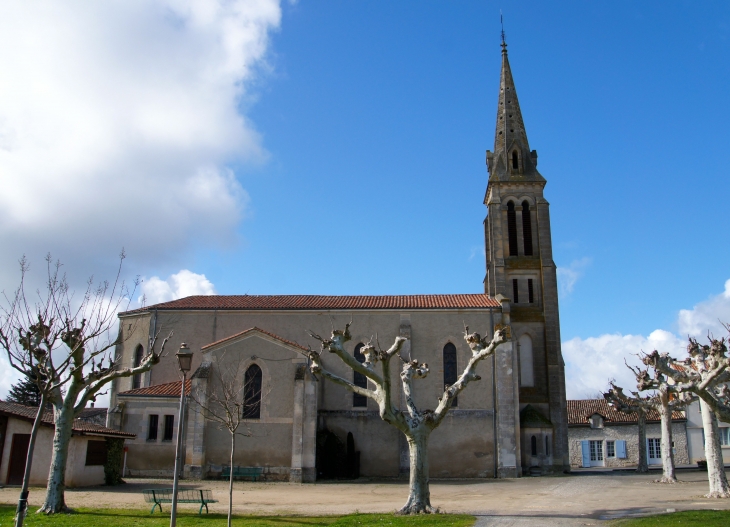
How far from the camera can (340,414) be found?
3325cm

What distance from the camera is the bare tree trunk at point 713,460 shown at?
2114 centimetres

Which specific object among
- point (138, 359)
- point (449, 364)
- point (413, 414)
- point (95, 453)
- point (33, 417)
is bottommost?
point (95, 453)

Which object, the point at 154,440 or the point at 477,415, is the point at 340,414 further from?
the point at 154,440

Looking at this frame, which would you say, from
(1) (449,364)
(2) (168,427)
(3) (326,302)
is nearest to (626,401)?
(1) (449,364)

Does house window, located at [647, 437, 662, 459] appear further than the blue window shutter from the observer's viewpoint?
No

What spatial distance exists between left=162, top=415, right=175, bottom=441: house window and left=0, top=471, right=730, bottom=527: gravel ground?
2303 millimetres

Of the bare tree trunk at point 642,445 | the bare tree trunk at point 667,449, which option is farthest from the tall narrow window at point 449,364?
the bare tree trunk at point 642,445

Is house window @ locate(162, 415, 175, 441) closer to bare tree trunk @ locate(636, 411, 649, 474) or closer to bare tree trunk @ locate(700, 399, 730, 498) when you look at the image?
bare tree trunk @ locate(700, 399, 730, 498)

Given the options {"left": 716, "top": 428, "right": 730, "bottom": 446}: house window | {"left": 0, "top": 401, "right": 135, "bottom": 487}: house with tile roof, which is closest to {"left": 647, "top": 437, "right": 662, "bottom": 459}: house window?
{"left": 716, "top": 428, "right": 730, "bottom": 446}: house window

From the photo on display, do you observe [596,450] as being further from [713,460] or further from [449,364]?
[713,460]

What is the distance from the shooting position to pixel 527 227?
3981 cm

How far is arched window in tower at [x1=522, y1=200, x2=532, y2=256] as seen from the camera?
129 ft

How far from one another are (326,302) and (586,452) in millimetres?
27901

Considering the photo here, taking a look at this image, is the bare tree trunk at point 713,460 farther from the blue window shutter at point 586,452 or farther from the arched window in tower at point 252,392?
the blue window shutter at point 586,452
